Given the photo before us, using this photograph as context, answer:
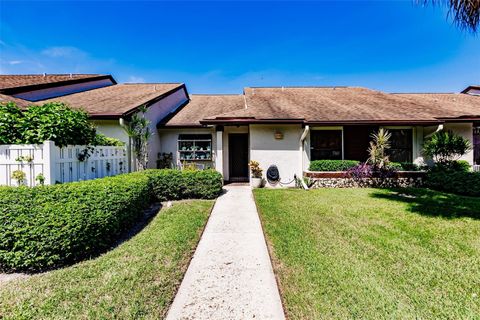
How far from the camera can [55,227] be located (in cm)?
352

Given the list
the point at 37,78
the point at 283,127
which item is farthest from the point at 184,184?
the point at 37,78

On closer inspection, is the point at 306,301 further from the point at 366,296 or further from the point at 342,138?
the point at 342,138

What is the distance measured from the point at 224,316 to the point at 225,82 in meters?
21.0

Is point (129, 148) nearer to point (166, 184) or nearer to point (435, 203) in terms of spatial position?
point (166, 184)

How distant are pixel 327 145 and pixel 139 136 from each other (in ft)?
29.5

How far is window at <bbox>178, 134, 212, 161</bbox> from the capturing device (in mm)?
12102

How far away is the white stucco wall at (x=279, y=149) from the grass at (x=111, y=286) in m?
6.50

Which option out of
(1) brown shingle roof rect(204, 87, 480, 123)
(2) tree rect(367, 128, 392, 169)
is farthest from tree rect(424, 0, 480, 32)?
(1) brown shingle roof rect(204, 87, 480, 123)

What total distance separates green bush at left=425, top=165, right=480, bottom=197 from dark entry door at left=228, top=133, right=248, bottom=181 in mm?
8646

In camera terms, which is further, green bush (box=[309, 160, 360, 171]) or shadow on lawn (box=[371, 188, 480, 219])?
green bush (box=[309, 160, 360, 171])

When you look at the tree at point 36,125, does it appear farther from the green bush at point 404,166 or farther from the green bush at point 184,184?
the green bush at point 404,166

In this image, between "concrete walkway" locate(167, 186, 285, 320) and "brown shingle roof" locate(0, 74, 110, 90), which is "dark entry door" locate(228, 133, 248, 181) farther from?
"brown shingle roof" locate(0, 74, 110, 90)

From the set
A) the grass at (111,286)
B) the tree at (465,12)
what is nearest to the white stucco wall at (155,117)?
the grass at (111,286)

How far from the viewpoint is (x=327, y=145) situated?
11.2m
